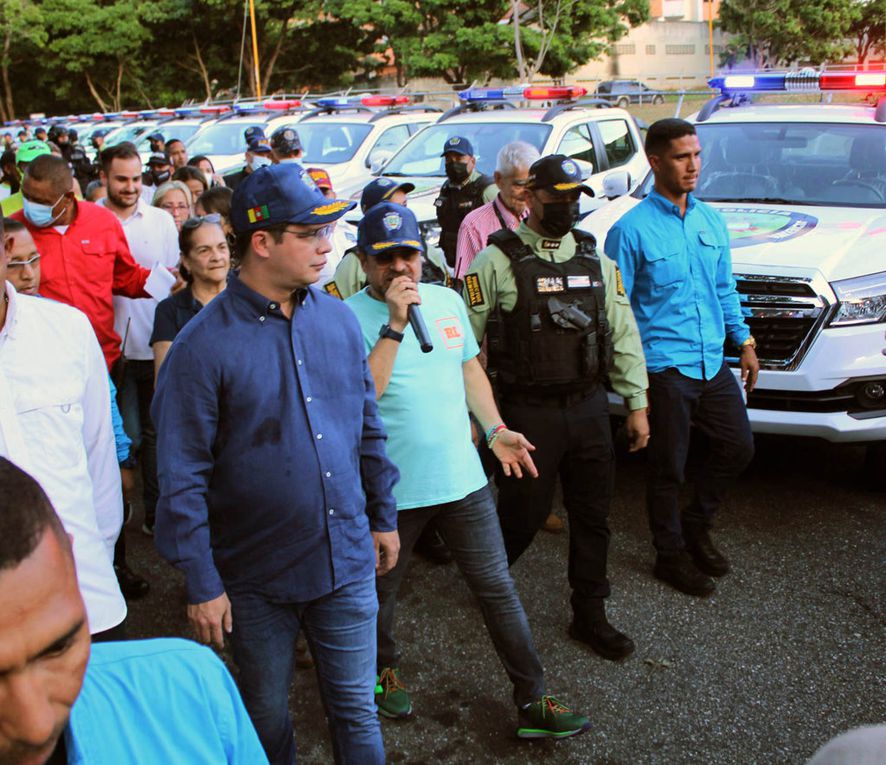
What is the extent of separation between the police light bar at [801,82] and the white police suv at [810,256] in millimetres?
401

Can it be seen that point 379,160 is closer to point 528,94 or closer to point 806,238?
point 528,94

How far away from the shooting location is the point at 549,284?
13.0ft

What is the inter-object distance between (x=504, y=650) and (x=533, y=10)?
3880 cm

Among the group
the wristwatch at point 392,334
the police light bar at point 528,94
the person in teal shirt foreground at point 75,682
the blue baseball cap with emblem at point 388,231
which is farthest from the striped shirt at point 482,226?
the police light bar at point 528,94

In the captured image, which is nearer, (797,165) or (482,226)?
(482,226)

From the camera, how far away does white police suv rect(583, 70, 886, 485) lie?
521 cm

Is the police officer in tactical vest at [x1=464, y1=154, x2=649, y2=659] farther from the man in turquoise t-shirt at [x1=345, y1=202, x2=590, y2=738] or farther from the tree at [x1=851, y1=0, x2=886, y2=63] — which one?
the tree at [x1=851, y1=0, x2=886, y2=63]

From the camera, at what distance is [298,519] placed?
9.05 feet

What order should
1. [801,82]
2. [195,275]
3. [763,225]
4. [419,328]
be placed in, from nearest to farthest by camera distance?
[419,328] < [195,275] < [763,225] < [801,82]

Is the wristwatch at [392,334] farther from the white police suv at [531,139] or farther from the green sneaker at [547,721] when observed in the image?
the white police suv at [531,139]

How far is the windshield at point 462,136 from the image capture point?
381 inches

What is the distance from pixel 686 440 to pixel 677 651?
36.8 inches

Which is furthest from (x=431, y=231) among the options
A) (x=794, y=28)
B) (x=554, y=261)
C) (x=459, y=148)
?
(x=794, y=28)

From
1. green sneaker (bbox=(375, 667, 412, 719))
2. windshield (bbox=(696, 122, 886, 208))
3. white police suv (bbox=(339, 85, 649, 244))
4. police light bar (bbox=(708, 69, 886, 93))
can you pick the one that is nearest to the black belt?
green sneaker (bbox=(375, 667, 412, 719))
